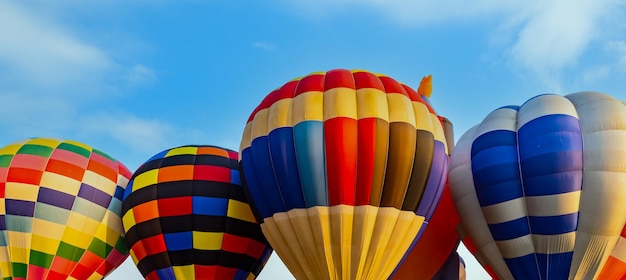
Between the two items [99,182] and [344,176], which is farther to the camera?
[99,182]

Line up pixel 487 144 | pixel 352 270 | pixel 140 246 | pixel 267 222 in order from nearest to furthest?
pixel 352 270, pixel 267 222, pixel 487 144, pixel 140 246

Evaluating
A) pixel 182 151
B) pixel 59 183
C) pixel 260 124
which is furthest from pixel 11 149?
pixel 260 124

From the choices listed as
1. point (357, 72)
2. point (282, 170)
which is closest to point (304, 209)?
point (282, 170)

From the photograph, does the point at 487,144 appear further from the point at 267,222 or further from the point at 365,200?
the point at 267,222

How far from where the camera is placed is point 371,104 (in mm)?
10383

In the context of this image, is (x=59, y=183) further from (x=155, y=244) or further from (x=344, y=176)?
(x=344, y=176)

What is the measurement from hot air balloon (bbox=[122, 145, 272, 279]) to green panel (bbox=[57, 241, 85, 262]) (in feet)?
3.20

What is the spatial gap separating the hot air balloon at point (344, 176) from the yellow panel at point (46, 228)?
3.73 metres

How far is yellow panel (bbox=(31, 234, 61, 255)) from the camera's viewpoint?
40.3ft

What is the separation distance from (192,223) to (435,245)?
12.7ft

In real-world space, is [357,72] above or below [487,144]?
above

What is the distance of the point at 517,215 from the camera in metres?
10.7

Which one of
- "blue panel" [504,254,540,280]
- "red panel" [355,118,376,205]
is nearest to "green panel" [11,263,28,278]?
"red panel" [355,118,376,205]

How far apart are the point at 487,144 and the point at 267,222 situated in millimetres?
3434
